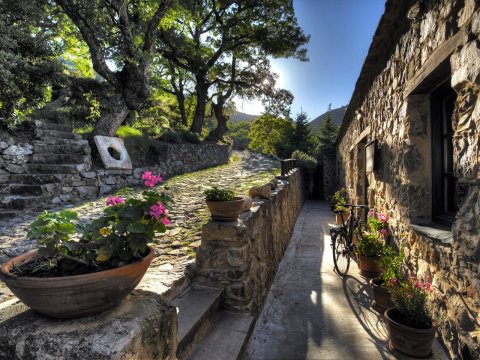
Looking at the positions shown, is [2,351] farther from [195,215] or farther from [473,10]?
[195,215]

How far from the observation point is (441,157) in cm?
269

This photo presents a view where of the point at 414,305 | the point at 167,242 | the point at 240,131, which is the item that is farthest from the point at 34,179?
the point at 240,131

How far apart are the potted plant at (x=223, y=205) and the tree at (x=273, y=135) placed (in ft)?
62.2

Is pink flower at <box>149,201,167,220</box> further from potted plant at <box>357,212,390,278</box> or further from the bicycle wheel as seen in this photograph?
the bicycle wheel

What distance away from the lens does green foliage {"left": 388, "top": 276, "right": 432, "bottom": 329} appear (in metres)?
2.29

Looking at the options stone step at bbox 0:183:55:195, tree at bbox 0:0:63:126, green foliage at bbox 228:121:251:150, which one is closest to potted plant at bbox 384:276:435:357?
stone step at bbox 0:183:55:195

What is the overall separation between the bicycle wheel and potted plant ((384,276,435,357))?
1.76 meters

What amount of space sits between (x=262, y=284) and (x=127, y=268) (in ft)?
7.95

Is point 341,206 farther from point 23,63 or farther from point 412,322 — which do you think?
point 23,63

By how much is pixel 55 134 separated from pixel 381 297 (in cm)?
702

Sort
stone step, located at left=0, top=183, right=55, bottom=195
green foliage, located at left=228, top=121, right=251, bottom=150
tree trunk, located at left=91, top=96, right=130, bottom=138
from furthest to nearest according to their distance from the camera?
green foliage, located at left=228, top=121, right=251, bottom=150 < tree trunk, located at left=91, top=96, right=130, bottom=138 < stone step, located at left=0, top=183, right=55, bottom=195

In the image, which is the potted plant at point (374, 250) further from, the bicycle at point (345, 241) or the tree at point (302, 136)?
the tree at point (302, 136)

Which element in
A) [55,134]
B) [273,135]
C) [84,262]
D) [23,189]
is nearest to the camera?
[84,262]

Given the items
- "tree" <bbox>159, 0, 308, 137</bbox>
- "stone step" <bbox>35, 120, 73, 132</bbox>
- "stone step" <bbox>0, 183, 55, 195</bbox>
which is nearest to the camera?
"stone step" <bbox>0, 183, 55, 195</bbox>
